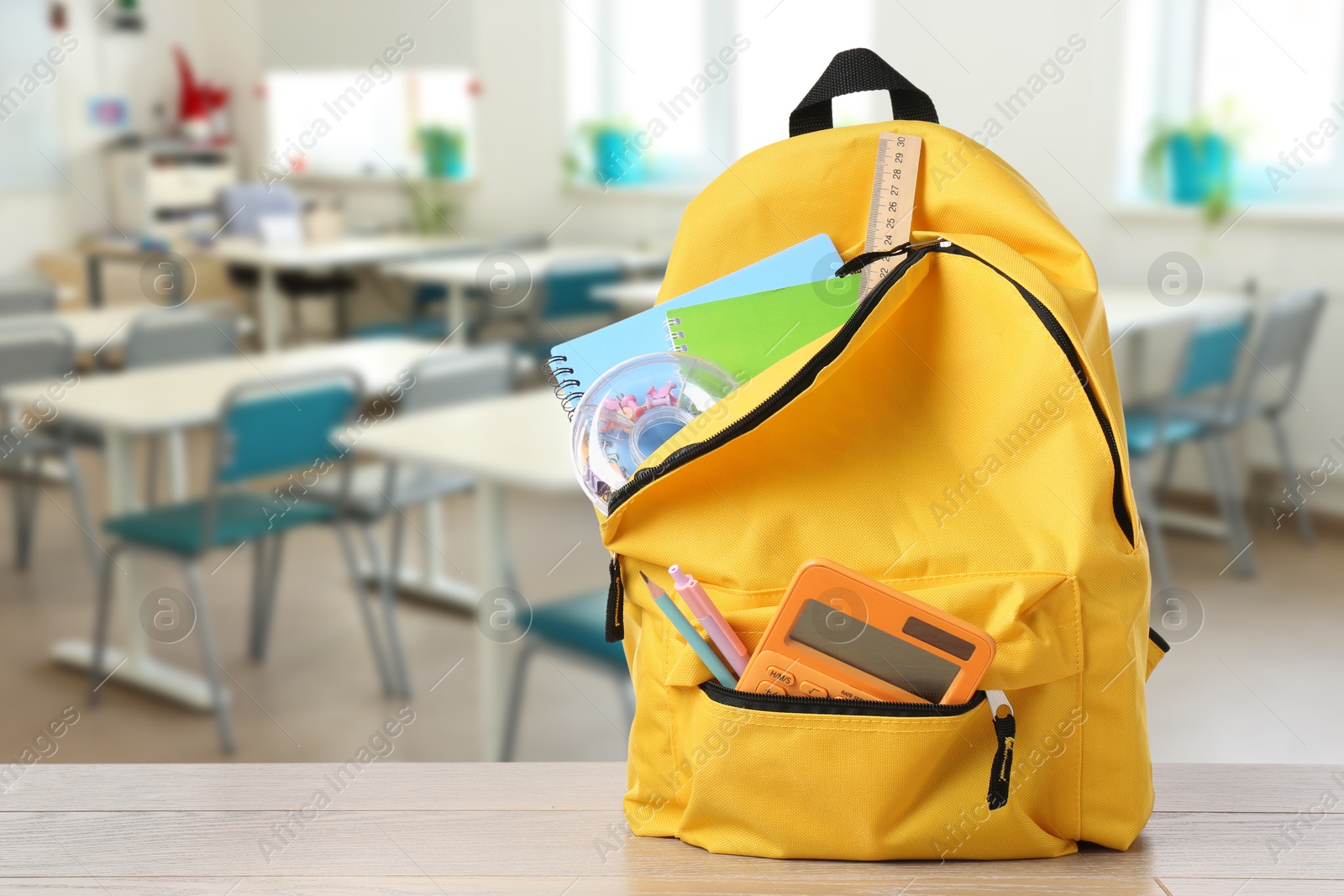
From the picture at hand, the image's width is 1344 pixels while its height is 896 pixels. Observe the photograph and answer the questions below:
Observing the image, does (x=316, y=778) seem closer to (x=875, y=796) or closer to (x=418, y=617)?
(x=875, y=796)

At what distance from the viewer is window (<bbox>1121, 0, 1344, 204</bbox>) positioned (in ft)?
12.3

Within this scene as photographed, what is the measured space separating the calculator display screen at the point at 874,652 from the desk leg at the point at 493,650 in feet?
5.59

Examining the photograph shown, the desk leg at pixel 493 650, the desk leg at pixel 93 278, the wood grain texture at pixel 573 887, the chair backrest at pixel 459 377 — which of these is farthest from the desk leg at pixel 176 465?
the desk leg at pixel 93 278

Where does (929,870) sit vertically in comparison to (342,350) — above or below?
above

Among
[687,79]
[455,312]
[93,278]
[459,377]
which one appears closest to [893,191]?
[459,377]

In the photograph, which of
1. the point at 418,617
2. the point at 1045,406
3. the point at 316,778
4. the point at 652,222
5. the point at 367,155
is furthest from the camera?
the point at 367,155

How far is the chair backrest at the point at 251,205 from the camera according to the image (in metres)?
6.43

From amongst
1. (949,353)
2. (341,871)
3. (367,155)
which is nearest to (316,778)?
(341,871)

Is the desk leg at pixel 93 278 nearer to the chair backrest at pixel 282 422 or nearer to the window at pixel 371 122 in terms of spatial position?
the window at pixel 371 122

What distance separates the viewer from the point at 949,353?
0.70 m

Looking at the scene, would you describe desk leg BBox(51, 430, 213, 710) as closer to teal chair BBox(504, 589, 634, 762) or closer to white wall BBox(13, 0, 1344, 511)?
teal chair BBox(504, 589, 634, 762)

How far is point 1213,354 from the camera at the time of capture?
10.9 feet

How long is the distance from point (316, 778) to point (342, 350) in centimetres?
262

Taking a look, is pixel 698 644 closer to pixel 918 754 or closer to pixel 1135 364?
pixel 918 754
